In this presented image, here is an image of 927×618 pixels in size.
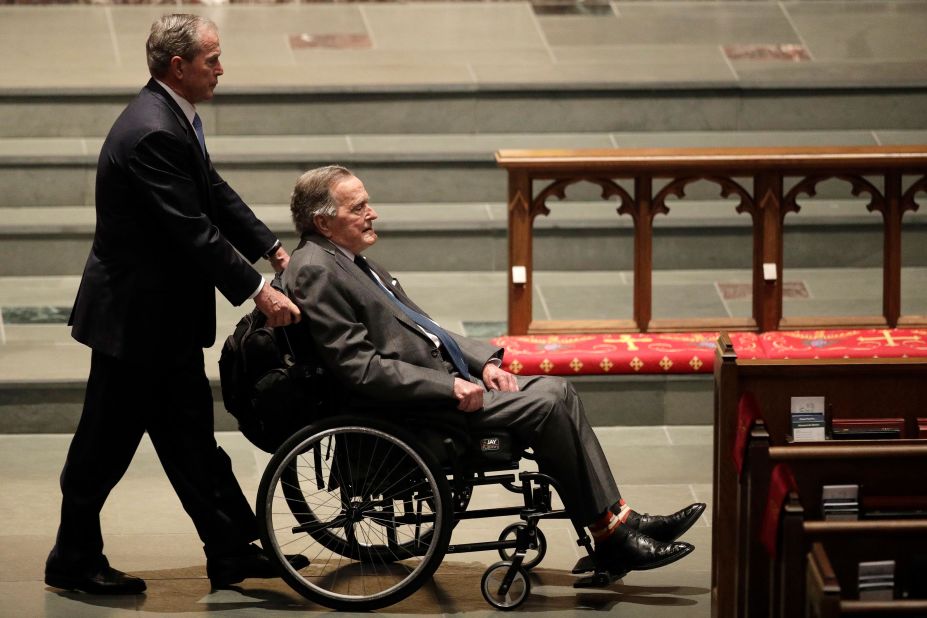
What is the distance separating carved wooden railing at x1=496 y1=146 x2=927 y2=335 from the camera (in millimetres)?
5645

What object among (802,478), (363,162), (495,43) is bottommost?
(802,478)

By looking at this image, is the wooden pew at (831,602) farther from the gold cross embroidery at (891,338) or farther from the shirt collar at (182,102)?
the gold cross embroidery at (891,338)

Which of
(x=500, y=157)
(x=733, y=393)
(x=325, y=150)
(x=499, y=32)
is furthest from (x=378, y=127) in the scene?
(x=733, y=393)

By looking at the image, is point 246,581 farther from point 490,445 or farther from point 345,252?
point 345,252

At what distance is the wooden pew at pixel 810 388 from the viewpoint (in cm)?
349

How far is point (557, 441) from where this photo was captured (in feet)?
12.8

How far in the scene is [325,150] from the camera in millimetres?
7129

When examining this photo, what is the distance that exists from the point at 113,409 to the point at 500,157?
2060 millimetres

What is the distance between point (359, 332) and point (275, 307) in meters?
0.23

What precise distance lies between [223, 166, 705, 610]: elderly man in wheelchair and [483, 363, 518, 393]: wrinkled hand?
11 centimetres

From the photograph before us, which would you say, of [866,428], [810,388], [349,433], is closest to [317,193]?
[349,433]

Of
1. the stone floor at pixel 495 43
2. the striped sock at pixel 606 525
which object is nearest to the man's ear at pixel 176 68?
the striped sock at pixel 606 525

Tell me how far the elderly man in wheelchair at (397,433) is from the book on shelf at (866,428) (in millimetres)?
599

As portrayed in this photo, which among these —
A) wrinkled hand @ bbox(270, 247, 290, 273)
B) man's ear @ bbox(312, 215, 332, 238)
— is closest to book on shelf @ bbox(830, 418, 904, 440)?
man's ear @ bbox(312, 215, 332, 238)
